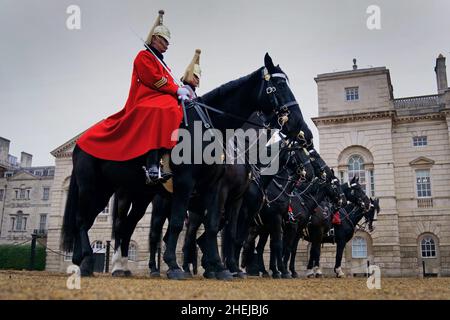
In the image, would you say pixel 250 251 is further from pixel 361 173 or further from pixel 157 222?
pixel 361 173

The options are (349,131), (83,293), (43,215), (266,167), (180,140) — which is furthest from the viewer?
(43,215)

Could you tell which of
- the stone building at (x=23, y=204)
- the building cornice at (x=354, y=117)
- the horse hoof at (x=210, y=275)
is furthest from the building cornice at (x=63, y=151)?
the horse hoof at (x=210, y=275)

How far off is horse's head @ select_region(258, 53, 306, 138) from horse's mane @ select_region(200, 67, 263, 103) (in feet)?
0.70

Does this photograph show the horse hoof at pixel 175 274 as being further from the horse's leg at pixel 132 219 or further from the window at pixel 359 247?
the window at pixel 359 247

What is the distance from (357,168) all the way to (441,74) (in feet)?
38.9

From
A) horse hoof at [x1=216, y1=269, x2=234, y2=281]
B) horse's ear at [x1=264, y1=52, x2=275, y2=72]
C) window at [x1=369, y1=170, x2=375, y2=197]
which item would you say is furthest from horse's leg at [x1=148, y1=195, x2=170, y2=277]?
window at [x1=369, y1=170, x2=375, y2=197]

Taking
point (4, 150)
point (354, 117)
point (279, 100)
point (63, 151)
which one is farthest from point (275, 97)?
point (4, 150)

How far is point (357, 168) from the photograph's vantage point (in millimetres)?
34625

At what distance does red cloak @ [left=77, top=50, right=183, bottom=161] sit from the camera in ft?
21.4
